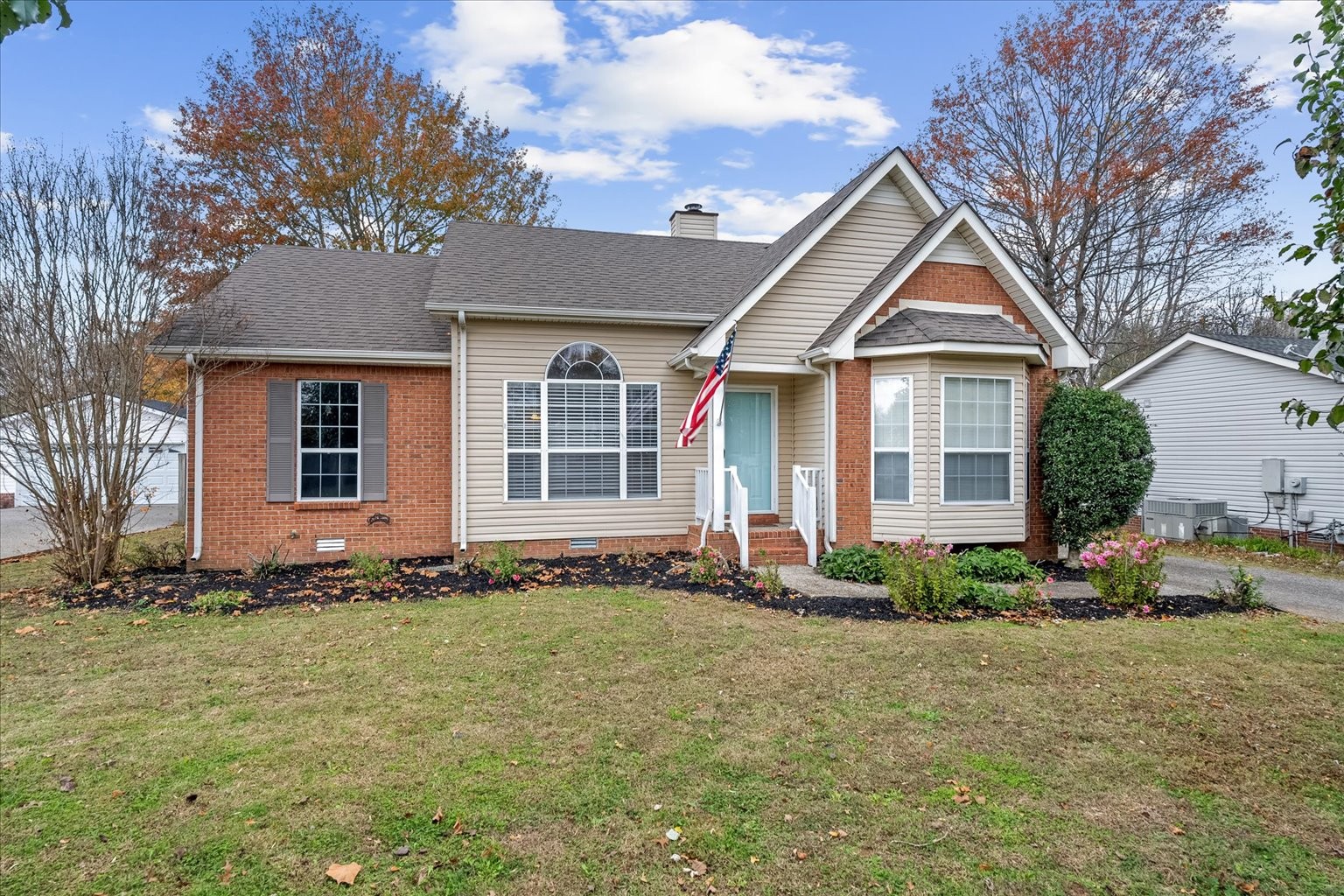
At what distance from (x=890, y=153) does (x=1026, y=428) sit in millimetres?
4593

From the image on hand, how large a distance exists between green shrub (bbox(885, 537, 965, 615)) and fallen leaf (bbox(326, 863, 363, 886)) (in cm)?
598

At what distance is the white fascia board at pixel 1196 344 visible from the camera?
15284 mm

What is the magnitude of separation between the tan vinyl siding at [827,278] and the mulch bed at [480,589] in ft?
11.7

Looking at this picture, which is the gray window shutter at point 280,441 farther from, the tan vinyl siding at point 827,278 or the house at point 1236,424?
the house at point 1236,424

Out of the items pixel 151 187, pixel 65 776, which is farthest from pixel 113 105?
pixel 65 776

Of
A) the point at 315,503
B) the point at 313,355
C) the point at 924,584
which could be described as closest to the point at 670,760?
the point at 924,584

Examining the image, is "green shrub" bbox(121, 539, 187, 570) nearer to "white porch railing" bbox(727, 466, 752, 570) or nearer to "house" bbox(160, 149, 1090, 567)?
"house" bbox(160, 149, 1090, 567)

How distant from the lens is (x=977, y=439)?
10.1 metres

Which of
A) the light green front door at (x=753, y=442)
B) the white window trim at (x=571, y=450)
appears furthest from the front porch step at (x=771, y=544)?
the white window trim at (x=571, y=450)

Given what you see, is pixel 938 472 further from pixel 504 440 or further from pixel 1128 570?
pixel 504 440

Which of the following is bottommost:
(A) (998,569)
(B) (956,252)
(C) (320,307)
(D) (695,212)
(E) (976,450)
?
(A) (998,569)

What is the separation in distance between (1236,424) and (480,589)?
1784 cm

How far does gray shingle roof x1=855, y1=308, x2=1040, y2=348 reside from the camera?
9773 mm

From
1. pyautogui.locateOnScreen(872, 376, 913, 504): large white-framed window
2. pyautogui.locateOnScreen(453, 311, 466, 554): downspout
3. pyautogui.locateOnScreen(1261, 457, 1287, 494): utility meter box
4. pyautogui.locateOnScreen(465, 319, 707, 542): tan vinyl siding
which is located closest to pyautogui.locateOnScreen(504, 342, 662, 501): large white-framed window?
pyautogui.locateOnScreen(465, 319, 707, 542): tan vinyl siding
